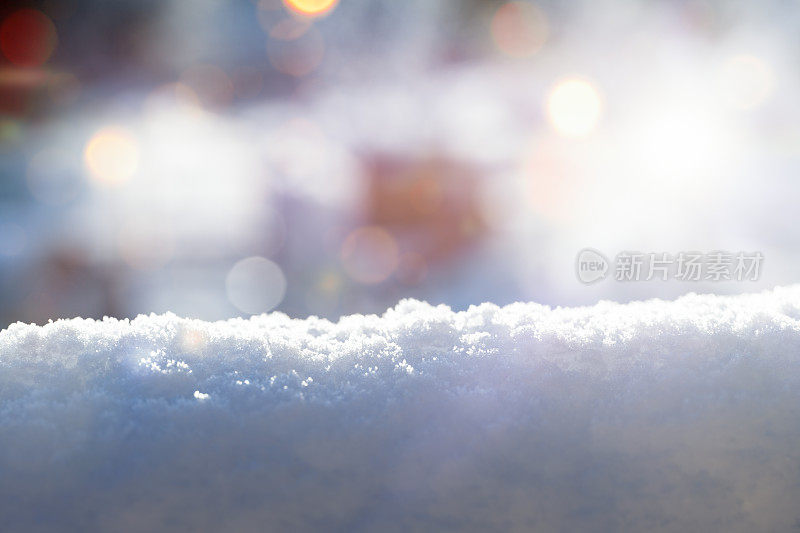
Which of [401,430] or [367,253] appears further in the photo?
[367,253]

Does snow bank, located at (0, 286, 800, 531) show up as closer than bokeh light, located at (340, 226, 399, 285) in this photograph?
Yes

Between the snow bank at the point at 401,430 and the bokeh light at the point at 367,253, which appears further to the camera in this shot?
the bokeh light at the point at 367,253

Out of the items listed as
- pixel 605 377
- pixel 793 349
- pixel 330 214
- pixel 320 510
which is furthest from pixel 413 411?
pixel 330 214

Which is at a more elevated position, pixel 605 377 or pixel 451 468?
pixel 605 377

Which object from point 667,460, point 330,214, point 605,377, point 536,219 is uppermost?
point 536,219

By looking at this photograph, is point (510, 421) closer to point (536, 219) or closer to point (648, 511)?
point (648, 511)

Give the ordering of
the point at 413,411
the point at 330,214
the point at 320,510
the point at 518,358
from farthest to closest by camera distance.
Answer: the point at 330,214, the point at 518,358, the point at 413,411, the point at 320,510

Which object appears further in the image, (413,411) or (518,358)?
(518,358)

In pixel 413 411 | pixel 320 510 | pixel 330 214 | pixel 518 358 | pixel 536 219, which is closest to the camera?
pixel 320 510
